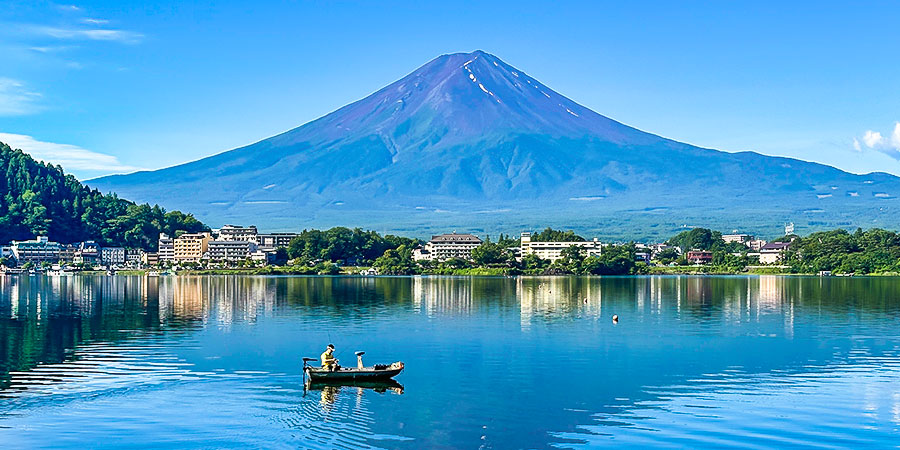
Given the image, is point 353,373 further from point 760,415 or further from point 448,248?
point 448,248

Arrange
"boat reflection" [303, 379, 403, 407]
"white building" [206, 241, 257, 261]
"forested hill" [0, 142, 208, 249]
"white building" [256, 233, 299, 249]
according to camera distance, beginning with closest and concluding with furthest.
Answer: "boat reflection" [303, 379, 403, 407]
"white building" [206, 241, 257, 261]
"forested hill" [0, 142, 208, 249]
"white building" [256, 233, 299, 249]

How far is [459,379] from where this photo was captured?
2022cm

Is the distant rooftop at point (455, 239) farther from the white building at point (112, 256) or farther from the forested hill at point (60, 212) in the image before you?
the white building at point (112, 256)

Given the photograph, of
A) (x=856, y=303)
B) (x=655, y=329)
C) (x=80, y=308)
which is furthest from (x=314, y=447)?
(x=856, y=303)

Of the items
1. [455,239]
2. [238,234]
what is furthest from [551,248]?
[238,234]

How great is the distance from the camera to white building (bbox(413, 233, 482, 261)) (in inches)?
4134

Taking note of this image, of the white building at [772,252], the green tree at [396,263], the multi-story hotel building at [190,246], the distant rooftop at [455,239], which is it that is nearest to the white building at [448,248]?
the distant rooftop at [455,239]

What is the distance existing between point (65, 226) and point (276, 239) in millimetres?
22915

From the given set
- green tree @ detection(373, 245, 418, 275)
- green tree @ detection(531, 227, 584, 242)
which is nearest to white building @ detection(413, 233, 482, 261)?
green tree @ detection(373, 245, 418, 275)

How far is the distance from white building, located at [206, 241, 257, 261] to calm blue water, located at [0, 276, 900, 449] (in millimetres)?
69775

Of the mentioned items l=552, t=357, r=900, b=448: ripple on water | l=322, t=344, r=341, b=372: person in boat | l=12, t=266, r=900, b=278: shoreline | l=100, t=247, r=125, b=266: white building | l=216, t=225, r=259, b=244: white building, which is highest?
l=216, t=225, r=259, b=244: white building

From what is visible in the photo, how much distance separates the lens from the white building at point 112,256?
108 meters

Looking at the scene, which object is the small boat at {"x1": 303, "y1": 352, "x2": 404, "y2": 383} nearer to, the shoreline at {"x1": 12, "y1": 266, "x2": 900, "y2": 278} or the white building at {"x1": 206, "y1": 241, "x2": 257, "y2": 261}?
the shoreline at {"x1": 12, "y1": 266, "x2": 900, "y2": 278}

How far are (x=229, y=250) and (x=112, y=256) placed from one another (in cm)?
1214
